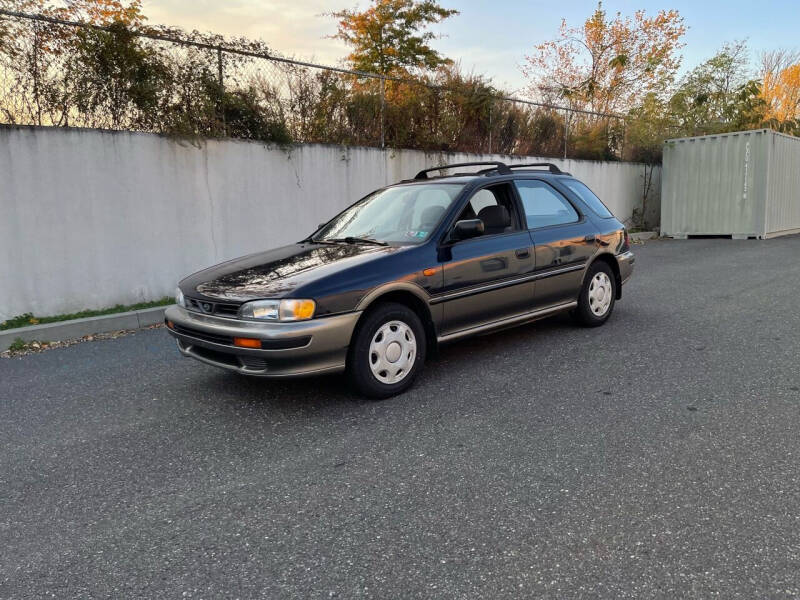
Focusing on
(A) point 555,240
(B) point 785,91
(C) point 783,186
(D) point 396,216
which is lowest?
(A) point 555,240

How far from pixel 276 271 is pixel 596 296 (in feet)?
10.9

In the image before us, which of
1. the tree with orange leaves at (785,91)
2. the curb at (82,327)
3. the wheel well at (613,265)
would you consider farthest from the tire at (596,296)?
the tree with orange leaves at (785,91)

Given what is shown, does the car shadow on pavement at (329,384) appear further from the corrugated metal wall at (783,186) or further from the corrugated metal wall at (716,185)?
the corrugated metal wall at (783,186)

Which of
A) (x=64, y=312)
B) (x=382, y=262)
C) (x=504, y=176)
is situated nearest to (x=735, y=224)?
(x=504, y=176)

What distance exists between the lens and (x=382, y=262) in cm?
409

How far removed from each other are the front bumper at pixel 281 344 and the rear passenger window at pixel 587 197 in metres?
3.13

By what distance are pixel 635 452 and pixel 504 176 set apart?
2831 millimetres

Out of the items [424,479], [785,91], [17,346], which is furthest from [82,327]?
[785,91]

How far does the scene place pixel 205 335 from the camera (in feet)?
12.9

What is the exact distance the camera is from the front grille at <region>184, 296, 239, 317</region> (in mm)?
3809

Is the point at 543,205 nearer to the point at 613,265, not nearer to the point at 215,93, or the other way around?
the point at 613,265

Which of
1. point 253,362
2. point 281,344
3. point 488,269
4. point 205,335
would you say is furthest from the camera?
point 488,269

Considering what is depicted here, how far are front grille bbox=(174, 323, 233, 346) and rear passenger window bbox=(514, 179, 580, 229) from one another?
2.81 m

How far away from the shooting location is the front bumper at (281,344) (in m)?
3.62
